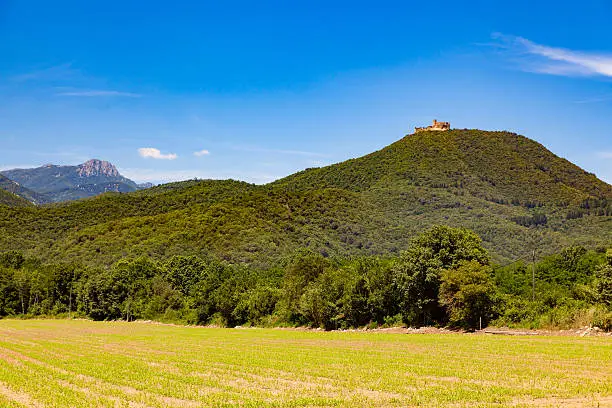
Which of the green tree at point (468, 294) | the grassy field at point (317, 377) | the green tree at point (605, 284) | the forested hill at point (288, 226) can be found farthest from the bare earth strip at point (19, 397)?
the forested hill at point (288, 226)

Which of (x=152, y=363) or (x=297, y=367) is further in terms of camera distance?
(x=152, y=363)

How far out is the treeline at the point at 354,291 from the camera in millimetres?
53041

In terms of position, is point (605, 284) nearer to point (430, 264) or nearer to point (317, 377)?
point (430, 264)

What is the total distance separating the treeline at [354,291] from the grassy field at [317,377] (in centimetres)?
1711

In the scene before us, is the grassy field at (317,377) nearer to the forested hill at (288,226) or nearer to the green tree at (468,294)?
the green tree at (468,294)

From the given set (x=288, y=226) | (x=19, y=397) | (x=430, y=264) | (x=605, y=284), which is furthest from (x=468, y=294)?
(x=288, y=226)

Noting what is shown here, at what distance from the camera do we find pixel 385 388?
19906 millimetres

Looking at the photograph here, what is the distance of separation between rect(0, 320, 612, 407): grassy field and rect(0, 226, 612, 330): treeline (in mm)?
17111

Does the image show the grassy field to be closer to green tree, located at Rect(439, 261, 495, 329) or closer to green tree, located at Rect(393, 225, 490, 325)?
green tree, located at Rect(439, 261, 495, 329)

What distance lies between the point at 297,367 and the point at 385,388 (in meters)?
7.78

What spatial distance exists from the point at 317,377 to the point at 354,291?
44415mm

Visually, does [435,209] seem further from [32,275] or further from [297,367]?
[297,367]

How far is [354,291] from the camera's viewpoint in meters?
67.1

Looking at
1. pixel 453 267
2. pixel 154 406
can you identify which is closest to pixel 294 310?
pixel 453 267
